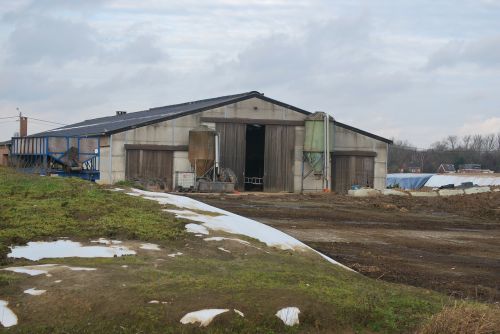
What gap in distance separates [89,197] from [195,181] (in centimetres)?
2456

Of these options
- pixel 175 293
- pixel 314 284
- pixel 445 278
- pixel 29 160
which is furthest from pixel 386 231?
pixel 29 160

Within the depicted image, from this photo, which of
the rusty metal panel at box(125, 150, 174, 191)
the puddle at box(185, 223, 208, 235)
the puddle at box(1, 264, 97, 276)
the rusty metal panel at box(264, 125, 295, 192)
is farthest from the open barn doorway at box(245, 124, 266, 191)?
the puddle at box(1, 264, 97, 276)

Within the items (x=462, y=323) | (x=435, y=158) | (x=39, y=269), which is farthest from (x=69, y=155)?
(x=435, y=158)

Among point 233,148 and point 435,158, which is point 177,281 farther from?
point 435,158

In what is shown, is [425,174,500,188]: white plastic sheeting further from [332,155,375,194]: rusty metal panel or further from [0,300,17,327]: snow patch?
[0,300,17,327]: snow patch

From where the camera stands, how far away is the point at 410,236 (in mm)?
18438

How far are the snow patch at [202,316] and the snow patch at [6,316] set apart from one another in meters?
1.67

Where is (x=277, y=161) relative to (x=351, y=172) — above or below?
above

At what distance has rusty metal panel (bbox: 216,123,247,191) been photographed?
39594 mm

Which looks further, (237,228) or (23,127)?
(23,127)

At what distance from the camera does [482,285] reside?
10797mm

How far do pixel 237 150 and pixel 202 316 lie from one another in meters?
33.9

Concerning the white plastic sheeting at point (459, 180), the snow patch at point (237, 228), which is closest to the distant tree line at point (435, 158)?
the white plastic sheeting at point (459, 180)

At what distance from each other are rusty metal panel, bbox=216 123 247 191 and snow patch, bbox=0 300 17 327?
3317 centimetres
